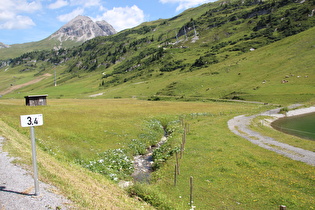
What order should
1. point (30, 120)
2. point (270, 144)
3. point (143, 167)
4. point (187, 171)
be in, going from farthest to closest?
point (270, 144)
point (143, 167)
point (187, 171)
point (30, 120)

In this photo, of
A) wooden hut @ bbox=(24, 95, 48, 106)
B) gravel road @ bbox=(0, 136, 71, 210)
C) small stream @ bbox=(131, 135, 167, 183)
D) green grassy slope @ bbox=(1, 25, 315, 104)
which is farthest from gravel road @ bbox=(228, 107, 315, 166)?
wooden hut @ bbox=(24, 95, 48, 106)

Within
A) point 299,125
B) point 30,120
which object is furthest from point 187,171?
point 299,125

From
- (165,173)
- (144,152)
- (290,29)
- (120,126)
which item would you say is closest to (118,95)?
(120,126)

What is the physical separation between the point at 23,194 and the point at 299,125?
201ft

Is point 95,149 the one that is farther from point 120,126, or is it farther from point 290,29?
point 290,29

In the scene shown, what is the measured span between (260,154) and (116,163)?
20.2 meters

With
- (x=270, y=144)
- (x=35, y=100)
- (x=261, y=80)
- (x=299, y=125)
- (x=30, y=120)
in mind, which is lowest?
(x=299, y=125)

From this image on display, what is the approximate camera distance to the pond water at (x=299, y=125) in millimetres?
47581

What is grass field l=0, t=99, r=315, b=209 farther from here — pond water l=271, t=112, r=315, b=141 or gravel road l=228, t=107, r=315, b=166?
pond water l=271, t=112, r=315, b=141

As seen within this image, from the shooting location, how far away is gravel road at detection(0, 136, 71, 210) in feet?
38.0

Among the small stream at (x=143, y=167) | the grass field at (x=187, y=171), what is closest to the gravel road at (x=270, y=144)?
the grass field at (x=187, y=171)

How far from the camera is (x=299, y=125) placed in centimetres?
5581

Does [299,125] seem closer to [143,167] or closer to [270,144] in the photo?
[270,144]

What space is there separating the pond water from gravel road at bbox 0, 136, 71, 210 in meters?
46.5
